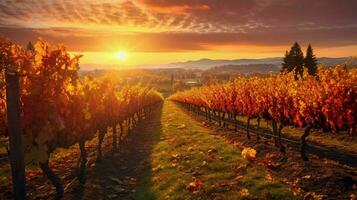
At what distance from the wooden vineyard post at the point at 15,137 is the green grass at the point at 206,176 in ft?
22.2

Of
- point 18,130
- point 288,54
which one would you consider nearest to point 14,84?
point 18,130

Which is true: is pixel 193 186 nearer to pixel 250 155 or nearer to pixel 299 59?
pixel 250 155

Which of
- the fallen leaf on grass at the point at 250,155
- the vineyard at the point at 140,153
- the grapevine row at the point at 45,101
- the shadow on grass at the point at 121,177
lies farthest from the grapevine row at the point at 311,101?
the grapevine row at the point at 45,101

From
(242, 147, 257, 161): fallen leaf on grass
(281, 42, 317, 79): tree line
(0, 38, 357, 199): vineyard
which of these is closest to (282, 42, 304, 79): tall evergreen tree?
(281, 42, 317, 79): tree line

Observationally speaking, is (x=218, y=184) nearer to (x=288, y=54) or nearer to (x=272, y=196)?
(x=272, y=196)

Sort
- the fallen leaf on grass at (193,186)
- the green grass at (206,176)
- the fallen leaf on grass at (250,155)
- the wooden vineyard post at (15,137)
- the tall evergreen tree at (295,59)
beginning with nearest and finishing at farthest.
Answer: the wooden vineyard post at (15,137), the green grass at (206,176), the fallen leaf on grass at (193,186), the fallen leaf on grass at (250,155), the tall evergreen tree at (295,59)

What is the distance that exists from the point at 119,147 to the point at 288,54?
78658mm

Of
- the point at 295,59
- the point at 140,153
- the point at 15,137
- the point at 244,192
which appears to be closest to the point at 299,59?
the point at 295,59

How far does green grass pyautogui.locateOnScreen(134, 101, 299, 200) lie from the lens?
15.4m

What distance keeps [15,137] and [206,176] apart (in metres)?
10.3

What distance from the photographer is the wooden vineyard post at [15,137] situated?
10406mm

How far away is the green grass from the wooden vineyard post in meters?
6.76

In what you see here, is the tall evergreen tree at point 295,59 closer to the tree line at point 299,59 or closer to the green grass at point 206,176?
the tree line at point 299,59

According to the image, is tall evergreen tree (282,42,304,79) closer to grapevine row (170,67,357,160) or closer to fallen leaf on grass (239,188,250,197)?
grapevine row (170,67,357,160)
